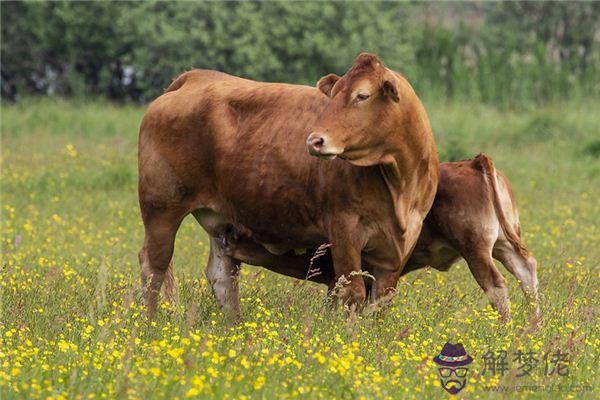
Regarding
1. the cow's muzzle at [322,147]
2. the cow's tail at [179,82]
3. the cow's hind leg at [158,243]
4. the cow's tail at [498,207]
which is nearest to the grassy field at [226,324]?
the cow's hind leg at [158,243]

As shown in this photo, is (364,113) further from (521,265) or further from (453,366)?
(521,265)

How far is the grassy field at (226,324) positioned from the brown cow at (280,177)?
284mm

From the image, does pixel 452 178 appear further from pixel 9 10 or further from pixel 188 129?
pixel 9 10

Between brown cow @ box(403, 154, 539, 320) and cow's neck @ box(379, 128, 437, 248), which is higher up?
cow's neck @ box(379, 128, 437, 248)

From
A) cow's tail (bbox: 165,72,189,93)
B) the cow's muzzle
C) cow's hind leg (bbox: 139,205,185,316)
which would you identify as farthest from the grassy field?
cow's tail (bbox: 165,72,189,93)

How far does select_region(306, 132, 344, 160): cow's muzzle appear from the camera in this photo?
23.3ft

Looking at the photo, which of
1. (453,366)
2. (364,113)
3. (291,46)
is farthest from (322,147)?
(291,46)

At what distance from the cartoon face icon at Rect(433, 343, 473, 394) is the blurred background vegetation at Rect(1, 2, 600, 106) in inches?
675

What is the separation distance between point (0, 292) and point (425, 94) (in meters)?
17.0

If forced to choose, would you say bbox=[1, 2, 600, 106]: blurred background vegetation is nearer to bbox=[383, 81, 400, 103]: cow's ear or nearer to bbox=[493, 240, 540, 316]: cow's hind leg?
bbox=[493, 240, 540, 316]: cow's hind leg

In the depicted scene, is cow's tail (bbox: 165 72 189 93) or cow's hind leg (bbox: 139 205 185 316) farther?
cow's tail (bbox: 165 72 189 93)

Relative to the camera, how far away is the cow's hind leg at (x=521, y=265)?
8.59 meters

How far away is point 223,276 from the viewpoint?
8938 millimetres

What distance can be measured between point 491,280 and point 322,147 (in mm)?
1866
